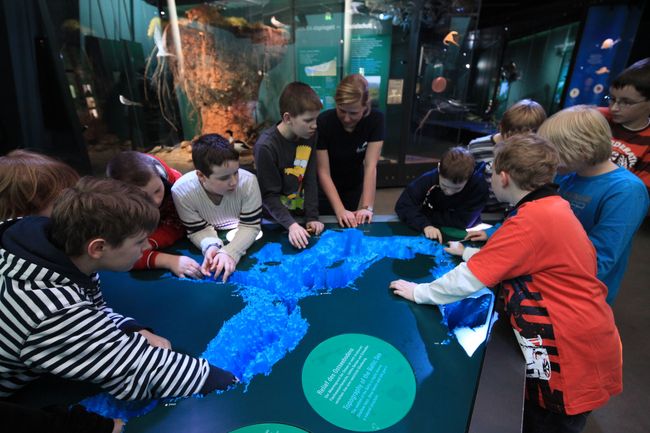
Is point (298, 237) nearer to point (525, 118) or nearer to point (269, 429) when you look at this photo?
point (269, 429)

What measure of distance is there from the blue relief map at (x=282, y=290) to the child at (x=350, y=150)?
31 cm

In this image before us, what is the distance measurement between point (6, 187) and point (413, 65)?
476cm

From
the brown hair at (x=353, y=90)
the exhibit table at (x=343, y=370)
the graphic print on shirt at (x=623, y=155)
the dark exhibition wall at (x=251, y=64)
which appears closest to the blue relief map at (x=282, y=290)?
the exhibit table at (x=343, y=370)

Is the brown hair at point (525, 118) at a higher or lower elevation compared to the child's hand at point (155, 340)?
higher

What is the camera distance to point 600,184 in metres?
1.40

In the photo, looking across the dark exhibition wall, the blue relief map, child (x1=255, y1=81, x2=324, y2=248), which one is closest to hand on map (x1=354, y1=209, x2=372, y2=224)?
the blue relief map

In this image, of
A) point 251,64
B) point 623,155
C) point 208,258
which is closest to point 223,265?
point 208,258

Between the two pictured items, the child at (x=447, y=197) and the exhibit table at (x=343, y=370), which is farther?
the child at (x=447, y=197)

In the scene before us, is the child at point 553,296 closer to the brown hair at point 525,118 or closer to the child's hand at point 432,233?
the child's hand at point 432,233

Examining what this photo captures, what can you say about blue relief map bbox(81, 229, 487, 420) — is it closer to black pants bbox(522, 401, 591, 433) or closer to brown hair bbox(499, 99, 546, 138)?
black pants bbox(522, 401, 591, 433)

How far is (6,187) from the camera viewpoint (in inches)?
Result: 44.7

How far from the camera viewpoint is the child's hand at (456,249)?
161 cm

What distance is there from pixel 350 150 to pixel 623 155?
1.57m

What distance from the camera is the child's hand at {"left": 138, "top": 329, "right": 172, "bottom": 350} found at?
40.9 inches
